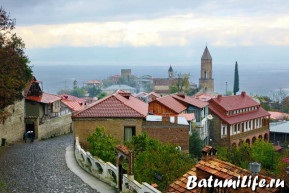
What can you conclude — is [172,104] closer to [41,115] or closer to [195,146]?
[195,146]

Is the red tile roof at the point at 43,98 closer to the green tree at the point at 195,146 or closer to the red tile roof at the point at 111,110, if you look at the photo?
the red tile roof at the point at 111,110

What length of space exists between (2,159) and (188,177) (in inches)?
642

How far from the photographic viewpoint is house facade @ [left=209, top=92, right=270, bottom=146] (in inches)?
2206

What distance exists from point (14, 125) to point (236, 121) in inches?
1225


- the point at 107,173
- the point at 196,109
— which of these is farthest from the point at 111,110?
the point at 196,109

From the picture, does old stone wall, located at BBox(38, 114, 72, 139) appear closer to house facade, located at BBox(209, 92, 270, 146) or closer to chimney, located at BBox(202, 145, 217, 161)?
house facade, located at BBox(209, 92, 270, 146)

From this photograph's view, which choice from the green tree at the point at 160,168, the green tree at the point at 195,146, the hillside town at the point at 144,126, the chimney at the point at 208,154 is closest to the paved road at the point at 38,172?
the hillside town at the point at 144,126

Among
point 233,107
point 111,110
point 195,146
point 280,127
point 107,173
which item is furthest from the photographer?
point 280,127

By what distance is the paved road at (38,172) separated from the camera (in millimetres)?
19812

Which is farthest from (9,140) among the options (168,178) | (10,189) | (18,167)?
(168,178)

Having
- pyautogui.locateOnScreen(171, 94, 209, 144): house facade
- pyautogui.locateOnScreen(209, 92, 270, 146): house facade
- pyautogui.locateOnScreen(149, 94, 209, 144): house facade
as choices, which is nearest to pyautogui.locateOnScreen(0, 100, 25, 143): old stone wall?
pyautogui.locateOnScreen(149, 94, 209, 144): house facade

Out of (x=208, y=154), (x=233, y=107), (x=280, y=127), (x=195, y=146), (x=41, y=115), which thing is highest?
(x=208, y=154)

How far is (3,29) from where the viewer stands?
27531 millimetres

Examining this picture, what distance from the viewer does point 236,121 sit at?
57.3 metres
